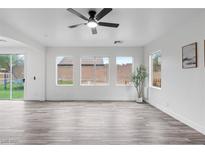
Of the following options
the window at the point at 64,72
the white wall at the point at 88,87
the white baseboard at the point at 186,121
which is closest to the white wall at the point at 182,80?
the white baseboard at the point at 186,121

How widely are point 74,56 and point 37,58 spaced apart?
1541 millimetres

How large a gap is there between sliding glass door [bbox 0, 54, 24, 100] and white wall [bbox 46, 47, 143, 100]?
1.13m

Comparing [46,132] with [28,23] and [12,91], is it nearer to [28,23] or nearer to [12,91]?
[28,23]

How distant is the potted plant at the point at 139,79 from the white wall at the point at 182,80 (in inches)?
53.0

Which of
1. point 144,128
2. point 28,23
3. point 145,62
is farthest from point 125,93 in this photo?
point 28,23

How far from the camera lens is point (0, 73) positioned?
8578 millimetres

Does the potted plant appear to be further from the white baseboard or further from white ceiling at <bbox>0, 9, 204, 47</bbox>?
white ceiling at <bbox>0, 9, 204, 47</bbox>

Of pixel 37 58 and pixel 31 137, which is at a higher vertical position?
pixel 37 58

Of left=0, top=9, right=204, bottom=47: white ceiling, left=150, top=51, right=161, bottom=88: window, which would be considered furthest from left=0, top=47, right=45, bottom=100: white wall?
left=150, top=51, right=161, bottom=88: window

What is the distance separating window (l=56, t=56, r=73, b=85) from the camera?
880 centimetres

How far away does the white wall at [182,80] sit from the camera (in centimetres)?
389

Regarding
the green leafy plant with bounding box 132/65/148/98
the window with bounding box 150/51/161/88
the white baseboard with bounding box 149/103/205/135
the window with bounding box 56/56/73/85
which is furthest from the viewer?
the window with bounding box 56/56/73/85

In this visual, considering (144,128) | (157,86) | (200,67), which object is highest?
(200,67)
